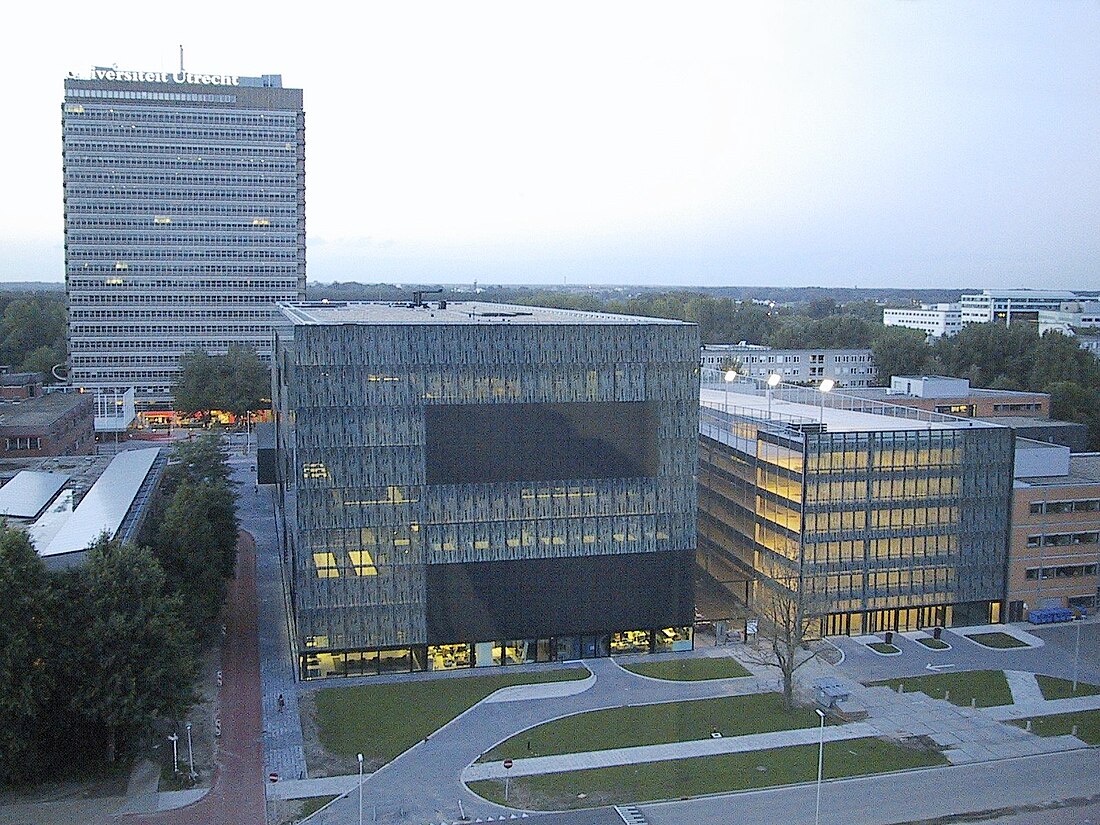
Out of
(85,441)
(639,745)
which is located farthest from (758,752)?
(85,441)

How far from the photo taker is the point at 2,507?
56.2 m

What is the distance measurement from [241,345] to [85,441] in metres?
54.1

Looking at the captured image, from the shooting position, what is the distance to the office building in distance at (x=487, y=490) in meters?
50.7

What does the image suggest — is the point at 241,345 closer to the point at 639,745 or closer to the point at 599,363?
the point at 599,363

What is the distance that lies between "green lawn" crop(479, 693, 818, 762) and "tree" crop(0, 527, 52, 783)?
16955 millimetres

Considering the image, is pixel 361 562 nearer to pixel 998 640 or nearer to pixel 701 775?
pixel 701 775

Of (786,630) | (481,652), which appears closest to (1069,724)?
(786,630)

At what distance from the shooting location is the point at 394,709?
47.7 metres

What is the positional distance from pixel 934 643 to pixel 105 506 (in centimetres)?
4491

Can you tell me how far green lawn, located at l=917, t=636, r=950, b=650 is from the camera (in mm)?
56688

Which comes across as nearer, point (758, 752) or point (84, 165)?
point (758, 752)

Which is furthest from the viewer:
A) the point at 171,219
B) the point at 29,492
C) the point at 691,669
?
the point at 171,219

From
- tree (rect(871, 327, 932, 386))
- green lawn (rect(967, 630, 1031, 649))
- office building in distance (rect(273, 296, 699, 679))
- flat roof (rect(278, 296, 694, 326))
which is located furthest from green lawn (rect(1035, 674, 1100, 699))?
tree (rect(871, 327, 932, 386))

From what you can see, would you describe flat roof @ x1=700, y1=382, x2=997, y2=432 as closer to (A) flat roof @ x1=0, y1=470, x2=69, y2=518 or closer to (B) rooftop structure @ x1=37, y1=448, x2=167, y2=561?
(B) rooftop structure @ x1=37, y1=448, x2=167, y2=561
